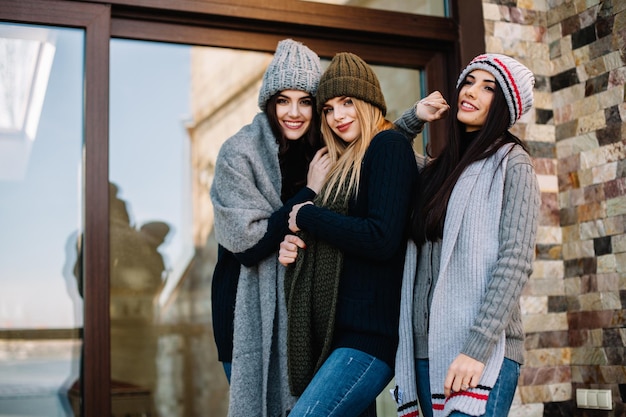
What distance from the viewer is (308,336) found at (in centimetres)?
226

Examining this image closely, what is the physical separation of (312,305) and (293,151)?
0.61m

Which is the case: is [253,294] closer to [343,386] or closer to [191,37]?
[343,386]

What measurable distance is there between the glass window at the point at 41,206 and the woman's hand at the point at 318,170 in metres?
1.22

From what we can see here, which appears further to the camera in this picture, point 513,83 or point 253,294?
point 253,294

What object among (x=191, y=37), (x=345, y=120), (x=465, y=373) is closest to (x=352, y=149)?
(x=345, y=120)

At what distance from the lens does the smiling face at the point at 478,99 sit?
6.96 ft

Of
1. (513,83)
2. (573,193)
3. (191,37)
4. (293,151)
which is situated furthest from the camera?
(573,193)

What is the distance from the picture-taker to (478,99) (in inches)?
83.7

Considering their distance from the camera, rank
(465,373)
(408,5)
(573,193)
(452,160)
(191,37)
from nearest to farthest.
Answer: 1. (465,373)
2. (452,160)
3. (191,37)
4. (573,193)
5. (408,5)

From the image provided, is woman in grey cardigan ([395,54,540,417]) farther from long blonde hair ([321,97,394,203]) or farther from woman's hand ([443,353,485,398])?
long blonde hair ([321,97,394,203])

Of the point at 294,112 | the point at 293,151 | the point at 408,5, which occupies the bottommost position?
the point at 293,151

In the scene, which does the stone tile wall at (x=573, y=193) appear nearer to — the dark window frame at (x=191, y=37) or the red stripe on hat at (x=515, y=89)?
the dark window frame at (x=191, y=37)

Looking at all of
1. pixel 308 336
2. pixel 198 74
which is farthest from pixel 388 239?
pixel 198 74

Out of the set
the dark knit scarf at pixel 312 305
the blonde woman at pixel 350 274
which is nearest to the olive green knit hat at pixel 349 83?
the blonde woman at pixel 350 274
